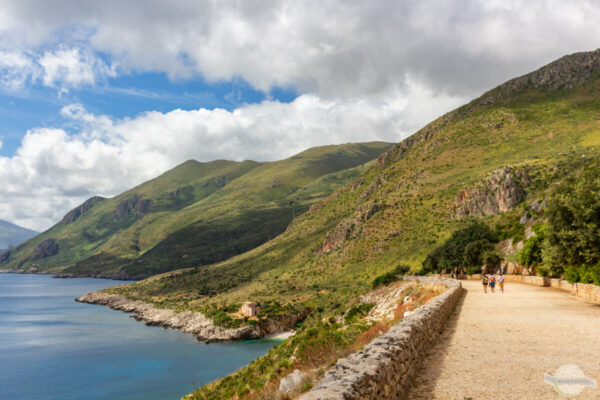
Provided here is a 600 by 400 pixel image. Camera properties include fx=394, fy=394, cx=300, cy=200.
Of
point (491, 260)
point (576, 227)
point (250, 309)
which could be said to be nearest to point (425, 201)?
point (491, 260)

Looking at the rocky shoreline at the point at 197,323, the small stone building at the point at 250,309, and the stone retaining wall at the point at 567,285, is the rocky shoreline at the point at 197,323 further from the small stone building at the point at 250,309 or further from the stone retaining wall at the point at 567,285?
the stone retaining wall at the point at 567,285

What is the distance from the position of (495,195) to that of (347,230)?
3811 cm

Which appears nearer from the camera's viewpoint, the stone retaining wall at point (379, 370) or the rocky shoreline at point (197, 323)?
the stone retaining wall at point (379, 370)

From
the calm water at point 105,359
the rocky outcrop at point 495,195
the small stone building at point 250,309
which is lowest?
the calm water at point 105,359

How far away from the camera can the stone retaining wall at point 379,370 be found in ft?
20.1

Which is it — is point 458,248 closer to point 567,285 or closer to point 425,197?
point 567,285

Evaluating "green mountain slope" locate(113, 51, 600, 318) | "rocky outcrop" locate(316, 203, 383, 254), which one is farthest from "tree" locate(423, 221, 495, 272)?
"rocky outcrop" locate(316, 203, 383, 254)

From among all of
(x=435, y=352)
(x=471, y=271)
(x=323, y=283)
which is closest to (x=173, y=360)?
(x=323, y=283)

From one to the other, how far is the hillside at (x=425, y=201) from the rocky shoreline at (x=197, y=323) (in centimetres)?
262

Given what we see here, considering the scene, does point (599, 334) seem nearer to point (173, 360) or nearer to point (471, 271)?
point (471, 271)

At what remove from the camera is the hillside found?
77938 millimetres

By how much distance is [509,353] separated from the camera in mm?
12086

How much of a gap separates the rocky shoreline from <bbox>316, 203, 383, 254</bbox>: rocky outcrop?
89.9 feet

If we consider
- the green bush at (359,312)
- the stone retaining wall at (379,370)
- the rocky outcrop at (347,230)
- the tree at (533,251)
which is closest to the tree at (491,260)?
the tree at (533,251)
